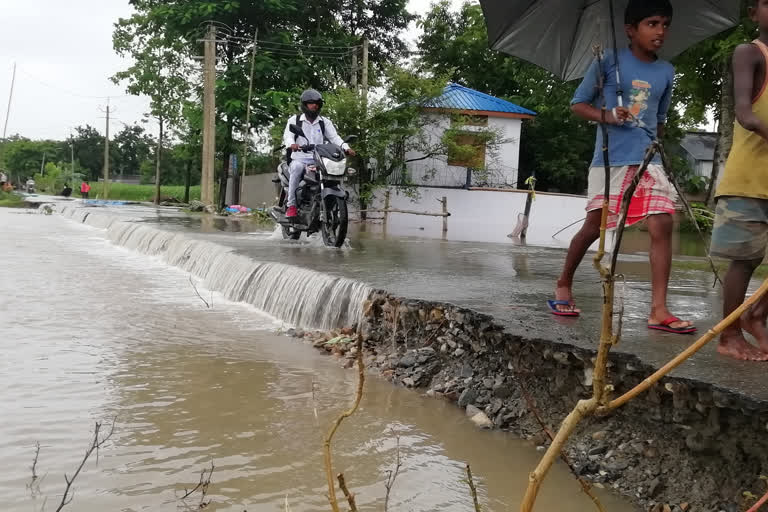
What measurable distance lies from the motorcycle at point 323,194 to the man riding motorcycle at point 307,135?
0.09 m

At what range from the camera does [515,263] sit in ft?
26.1

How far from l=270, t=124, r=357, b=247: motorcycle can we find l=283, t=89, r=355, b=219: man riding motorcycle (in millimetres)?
93

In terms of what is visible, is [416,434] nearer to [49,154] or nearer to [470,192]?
[470,192]

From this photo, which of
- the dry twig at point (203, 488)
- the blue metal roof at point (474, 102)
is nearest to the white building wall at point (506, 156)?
the blue metal roof at point (474, 102)

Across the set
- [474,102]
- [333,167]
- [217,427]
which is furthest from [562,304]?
[474,102]

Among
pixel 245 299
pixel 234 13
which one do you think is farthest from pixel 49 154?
pixel 245 299

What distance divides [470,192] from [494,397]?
2050cm

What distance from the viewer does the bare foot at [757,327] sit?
3.11 metres

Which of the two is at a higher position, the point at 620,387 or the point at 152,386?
the point at 620,387

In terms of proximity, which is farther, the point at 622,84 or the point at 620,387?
the point at 622,84

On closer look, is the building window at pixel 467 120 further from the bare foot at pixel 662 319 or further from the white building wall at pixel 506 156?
the bare foot at pixel 662 319

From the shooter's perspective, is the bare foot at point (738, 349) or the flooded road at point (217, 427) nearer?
the flooded road at point (217, 427)

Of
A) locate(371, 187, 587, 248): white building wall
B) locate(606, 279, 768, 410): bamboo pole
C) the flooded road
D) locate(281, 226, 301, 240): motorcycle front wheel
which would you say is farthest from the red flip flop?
locate(371, 187, 587, 248): white building wall

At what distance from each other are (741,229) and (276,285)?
4551mm
